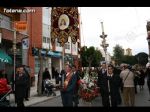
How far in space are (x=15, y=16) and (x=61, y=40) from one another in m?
17.4

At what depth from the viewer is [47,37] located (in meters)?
48.0

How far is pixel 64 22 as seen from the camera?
16.8 m

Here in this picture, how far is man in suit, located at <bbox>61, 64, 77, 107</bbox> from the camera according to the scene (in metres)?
12.1

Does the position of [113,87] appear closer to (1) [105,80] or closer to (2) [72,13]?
(1) [105,80]

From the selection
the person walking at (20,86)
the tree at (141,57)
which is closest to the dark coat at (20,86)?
the person walking at (20,86)

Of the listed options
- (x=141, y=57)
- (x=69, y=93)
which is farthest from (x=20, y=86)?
(x=141, y=57)

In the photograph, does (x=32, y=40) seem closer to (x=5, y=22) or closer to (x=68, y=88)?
Result: (x=5, y=22)

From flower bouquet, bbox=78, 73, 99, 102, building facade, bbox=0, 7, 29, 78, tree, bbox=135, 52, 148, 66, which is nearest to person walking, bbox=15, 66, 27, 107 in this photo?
flower bouquet, bbox=78, 73, 99, 102

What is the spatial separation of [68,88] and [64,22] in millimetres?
5271

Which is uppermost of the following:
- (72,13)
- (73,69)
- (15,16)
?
(15,16)

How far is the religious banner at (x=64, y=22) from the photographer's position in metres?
16.8

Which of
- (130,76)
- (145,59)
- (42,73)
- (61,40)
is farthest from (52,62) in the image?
(130,76)

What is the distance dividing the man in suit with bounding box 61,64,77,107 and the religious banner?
4.80 metres
